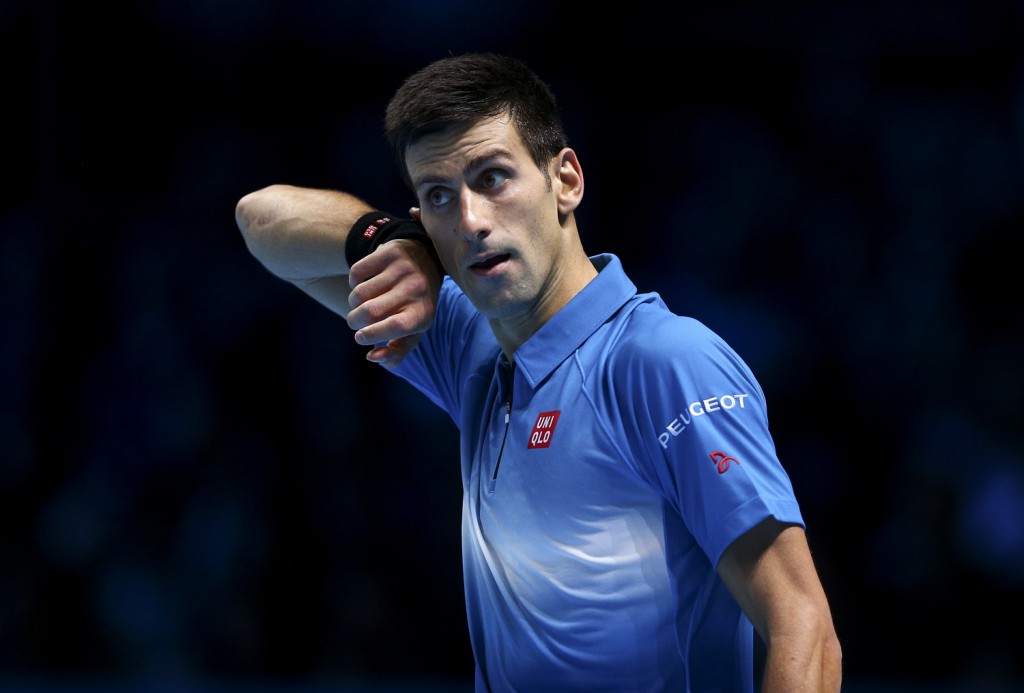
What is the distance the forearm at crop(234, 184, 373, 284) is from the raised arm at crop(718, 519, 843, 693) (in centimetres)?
147

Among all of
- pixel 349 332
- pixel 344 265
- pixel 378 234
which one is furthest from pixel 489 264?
pixel 349 332

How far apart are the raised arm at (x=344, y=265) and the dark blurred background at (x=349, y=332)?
2609mm

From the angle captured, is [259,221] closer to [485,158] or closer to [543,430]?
[485,158]

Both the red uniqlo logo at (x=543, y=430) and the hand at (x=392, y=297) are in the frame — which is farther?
the hand at (x=392, y=297)

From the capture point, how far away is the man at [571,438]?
2.00m

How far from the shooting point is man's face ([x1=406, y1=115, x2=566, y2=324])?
2.46 m

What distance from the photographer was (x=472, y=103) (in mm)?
2475

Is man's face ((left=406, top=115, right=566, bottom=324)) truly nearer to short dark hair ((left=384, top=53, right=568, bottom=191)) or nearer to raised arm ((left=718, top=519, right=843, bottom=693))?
short dark hair ((left=384, top=53, right=568, bottom=191))

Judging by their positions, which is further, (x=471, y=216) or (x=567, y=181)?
(x=567, y=181)

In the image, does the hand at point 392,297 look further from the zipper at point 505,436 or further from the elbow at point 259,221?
the elbow at point 259,221

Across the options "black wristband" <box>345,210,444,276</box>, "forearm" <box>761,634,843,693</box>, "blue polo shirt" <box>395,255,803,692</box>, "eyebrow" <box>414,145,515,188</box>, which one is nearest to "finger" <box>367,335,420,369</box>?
"black wristband" <box>345,210,444,276</box>

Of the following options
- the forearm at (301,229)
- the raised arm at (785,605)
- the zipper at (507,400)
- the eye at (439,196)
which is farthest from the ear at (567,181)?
Answer: the raised arm at (785,605)

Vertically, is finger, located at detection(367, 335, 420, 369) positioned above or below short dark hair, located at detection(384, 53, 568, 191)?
below

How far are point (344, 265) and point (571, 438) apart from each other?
1.04 m
